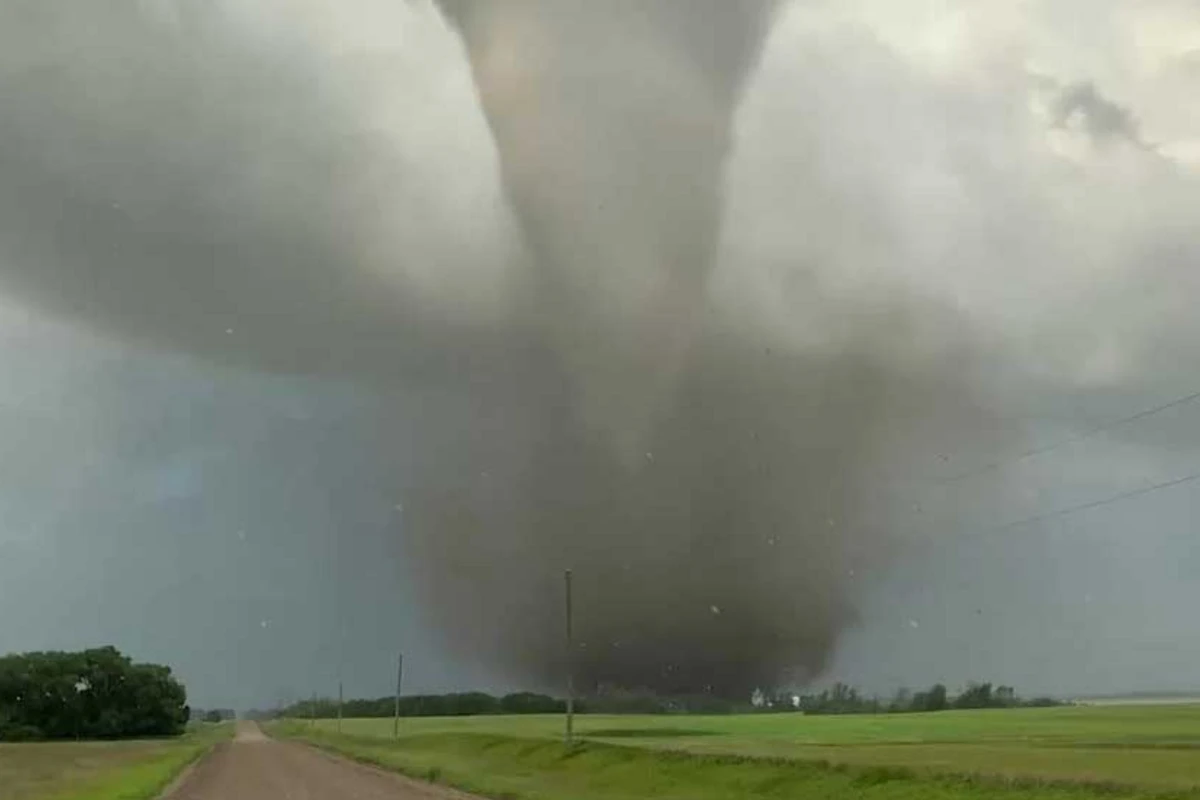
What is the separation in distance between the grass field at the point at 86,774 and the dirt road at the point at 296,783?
7.20ft

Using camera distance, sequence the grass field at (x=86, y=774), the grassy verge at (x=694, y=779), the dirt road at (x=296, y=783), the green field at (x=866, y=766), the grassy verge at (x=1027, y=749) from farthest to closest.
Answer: the grass field at (x=86, y=774)
the dirt road at (x=296, y=783)
the grassy verge at (x=1027, y=749)
the green field at (x=866, y=766)
the grassy verge at (x=694, y=779)

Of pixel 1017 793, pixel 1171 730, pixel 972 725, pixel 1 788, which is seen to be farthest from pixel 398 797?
pixel 972 725

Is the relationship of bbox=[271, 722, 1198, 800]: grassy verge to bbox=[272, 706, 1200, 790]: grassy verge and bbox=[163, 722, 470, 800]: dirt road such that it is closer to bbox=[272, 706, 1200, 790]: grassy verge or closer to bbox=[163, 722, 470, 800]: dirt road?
bbox=[272, 706, 1200, 790]: grassy verge

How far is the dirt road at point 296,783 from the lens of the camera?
56781mm

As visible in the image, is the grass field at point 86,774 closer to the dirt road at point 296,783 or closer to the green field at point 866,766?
the dirt road at point 296,783

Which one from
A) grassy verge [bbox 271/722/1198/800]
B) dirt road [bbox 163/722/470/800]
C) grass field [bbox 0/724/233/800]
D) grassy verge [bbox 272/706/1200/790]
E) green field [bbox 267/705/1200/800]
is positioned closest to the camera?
grassy verge [bbox 271/722/1198/800]

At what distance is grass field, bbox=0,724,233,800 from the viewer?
6756 cm

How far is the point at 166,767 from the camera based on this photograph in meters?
92.8

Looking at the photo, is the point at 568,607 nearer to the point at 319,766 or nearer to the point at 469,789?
the point at 319,766

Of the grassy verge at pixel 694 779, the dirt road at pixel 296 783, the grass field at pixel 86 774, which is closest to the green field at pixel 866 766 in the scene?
the grassy verge at pixel 694 779

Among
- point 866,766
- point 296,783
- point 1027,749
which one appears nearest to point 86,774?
point 296,783

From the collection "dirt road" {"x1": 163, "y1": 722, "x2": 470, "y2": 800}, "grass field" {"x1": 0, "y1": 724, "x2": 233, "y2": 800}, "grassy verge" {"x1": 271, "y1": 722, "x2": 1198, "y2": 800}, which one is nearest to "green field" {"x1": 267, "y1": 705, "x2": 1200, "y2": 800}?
"grassy verge" {"x1": 271, "y1": 722, "x2": 1198, "y2": 800}

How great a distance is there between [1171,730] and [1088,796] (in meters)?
73.6

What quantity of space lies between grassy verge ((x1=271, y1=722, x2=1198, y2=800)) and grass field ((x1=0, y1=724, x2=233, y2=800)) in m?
15.2
